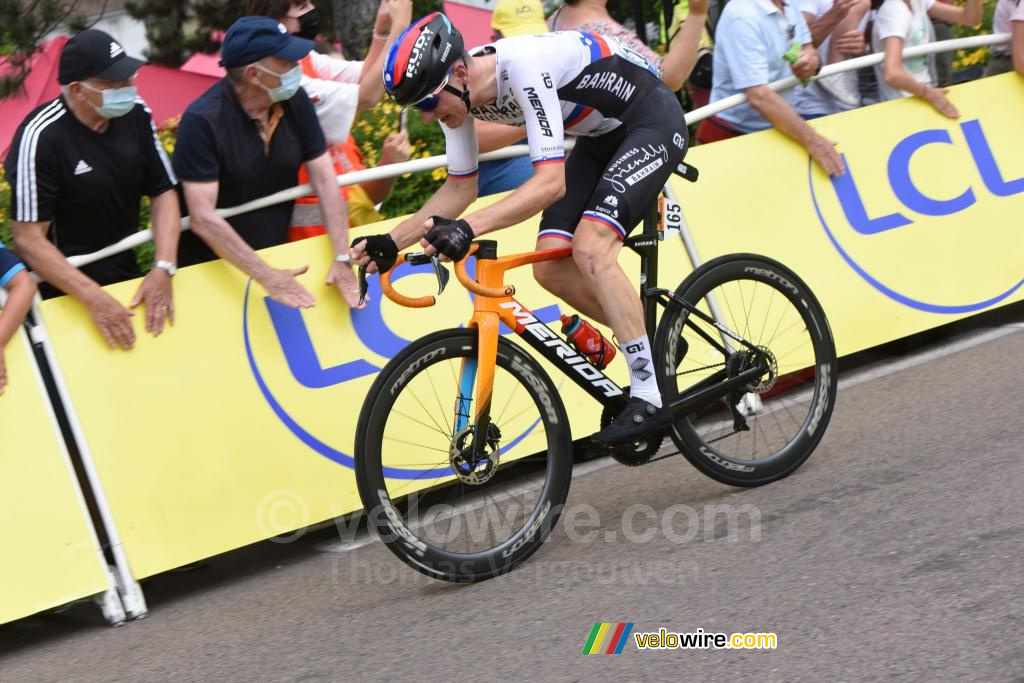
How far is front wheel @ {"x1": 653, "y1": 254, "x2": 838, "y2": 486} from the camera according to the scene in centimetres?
534

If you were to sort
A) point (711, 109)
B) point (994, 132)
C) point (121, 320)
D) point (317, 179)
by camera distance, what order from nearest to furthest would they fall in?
point (121, 320), point (317, 179), point (711, 109), point (994, 132)

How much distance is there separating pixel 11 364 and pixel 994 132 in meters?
5.52

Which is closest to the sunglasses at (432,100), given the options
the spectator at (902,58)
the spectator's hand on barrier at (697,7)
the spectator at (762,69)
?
the spectator's hand on barrier at (697,7)

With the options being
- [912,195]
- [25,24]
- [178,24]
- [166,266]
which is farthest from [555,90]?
[178,24]

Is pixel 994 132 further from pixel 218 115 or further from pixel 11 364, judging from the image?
pixel 11 364

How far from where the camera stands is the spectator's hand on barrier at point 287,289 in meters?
5.74

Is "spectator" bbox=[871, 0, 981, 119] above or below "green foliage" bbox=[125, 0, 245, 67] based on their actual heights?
above

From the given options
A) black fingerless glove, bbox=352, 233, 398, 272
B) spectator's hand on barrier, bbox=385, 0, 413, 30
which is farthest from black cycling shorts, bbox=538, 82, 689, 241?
spectator's hand on barrier, bbox=385, 0, 413, 30

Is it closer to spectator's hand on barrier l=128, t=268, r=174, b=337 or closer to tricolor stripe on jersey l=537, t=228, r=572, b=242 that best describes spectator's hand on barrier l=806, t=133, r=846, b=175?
tricolor stripe on jersey l=537, t=228, r=572, b=242

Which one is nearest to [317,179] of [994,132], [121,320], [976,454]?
[121,320]

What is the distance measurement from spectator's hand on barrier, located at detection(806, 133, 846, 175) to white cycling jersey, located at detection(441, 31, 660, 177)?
6.46 feet

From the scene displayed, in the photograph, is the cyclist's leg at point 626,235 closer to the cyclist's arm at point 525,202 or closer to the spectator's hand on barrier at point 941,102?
the cyclist's arm at point 525,202

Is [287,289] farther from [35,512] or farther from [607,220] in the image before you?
[607,220]

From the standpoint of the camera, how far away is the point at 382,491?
464 centimetres
